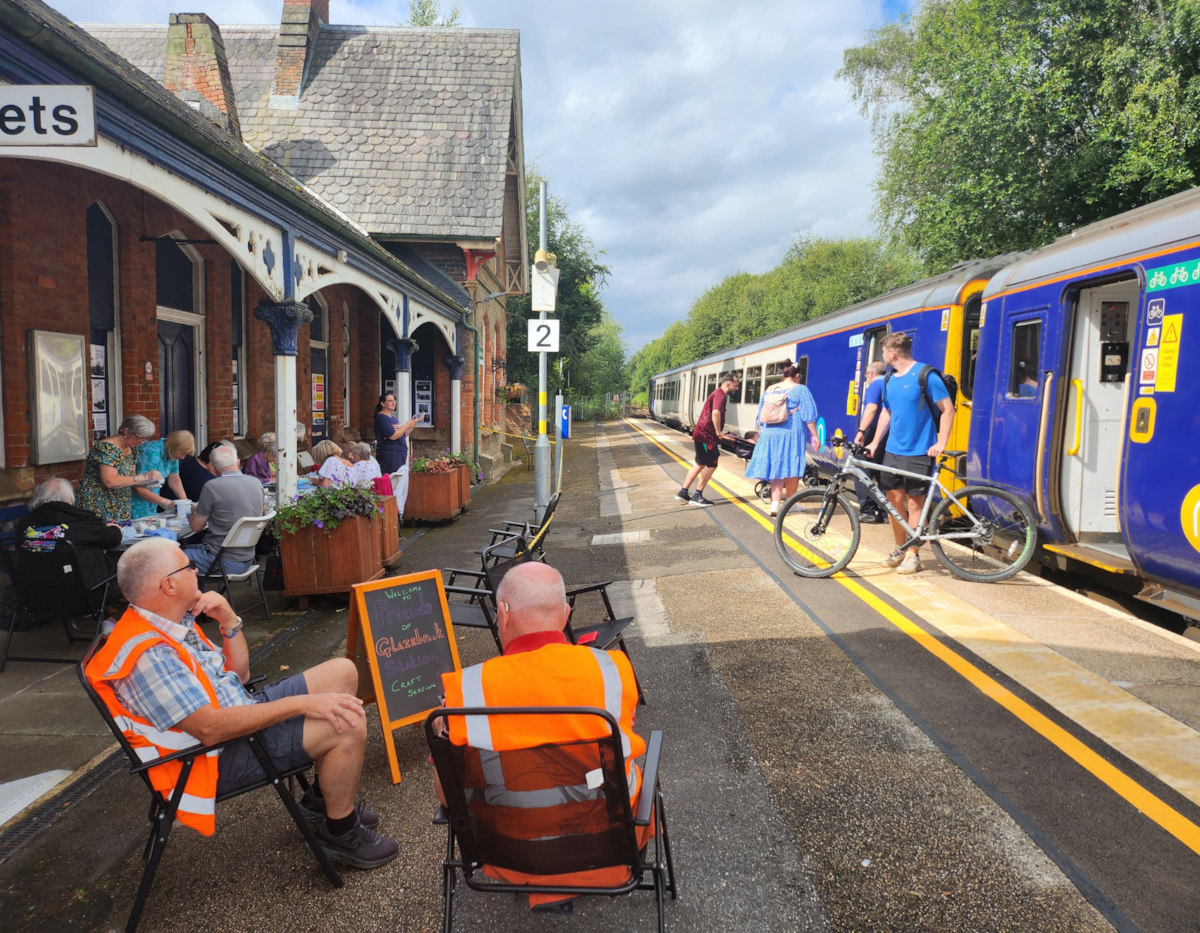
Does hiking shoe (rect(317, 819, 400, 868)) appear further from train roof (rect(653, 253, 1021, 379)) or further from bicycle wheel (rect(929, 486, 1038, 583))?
train roof (rect(653, 253, 1021, 379))

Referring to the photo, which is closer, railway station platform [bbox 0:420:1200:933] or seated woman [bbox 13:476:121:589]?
railway station platform [bbox 0:420:1200:933]

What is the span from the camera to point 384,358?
1480 cm

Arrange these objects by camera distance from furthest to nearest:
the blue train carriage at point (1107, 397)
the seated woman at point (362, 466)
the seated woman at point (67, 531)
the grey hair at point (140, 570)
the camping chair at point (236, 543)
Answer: the seated woman at point (362, 466), the camping chair at point (236, 543), the seated woman at point (67, 531), the blue train carriage at point (1107, 397), the grey hair at point (140, 570)

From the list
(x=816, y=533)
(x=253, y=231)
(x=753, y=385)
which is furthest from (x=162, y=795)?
(x=753, y=385)

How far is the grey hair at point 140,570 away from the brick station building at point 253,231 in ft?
7.23

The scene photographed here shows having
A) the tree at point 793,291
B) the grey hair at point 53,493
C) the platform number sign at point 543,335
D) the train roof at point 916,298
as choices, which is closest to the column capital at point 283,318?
the grey hair at point 53,493

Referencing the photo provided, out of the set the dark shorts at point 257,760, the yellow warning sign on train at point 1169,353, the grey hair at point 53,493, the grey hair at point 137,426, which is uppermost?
the yellow warning sign on train at point 1169,353

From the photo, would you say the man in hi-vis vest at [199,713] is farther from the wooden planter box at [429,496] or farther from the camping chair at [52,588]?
the wooden planter box at [429,496]

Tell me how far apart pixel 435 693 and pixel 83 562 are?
8.98 ft

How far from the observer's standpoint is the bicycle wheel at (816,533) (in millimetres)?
6176

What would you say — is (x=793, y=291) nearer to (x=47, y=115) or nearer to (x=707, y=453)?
(x=707, y=453)

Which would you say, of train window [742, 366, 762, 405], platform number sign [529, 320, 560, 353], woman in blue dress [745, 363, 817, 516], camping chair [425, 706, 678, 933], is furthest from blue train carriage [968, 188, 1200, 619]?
train window [742, 366, 762, 405]

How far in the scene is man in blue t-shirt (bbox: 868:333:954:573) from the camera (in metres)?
6.05

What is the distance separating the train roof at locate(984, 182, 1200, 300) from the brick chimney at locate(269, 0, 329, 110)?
14.4 m
